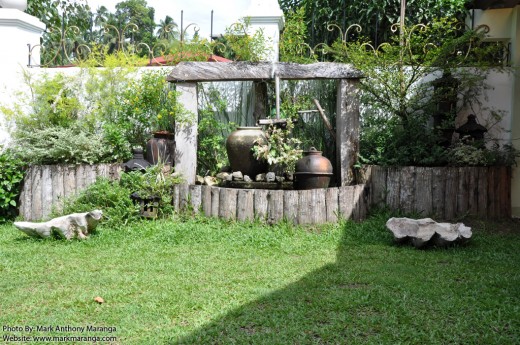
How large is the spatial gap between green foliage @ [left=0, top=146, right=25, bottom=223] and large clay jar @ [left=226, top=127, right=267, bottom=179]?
2695 millimetres

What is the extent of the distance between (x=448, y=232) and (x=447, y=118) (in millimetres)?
2067

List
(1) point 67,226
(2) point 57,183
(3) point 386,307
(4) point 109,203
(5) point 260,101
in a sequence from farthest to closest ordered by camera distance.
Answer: (5) point 260,101 → (2) point 57,183 → (4) point 109,203 → (1) point 67,226 → (3) point 386,307

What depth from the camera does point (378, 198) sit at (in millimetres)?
5973

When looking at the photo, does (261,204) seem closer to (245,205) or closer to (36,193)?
(245,205)

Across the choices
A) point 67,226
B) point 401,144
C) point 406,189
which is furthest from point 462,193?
point 67,226

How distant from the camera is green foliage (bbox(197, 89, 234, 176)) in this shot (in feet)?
23.0

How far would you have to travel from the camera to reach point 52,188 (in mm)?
→ 6289

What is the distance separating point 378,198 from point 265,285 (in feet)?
9.00

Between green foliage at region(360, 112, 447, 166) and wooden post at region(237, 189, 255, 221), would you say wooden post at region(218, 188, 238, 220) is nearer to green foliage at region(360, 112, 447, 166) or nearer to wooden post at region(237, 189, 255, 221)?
wooden post at region(237, 189, 255, 221)

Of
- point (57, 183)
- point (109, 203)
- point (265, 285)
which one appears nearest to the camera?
point (265, 285)

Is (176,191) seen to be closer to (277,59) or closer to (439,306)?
(277,59)

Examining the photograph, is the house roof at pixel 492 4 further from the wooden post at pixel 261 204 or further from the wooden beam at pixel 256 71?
the wooden post at pixel 261 204

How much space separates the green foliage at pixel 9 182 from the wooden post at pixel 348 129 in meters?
4.11

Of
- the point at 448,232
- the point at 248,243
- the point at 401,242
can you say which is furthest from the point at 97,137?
the point at 448,232
